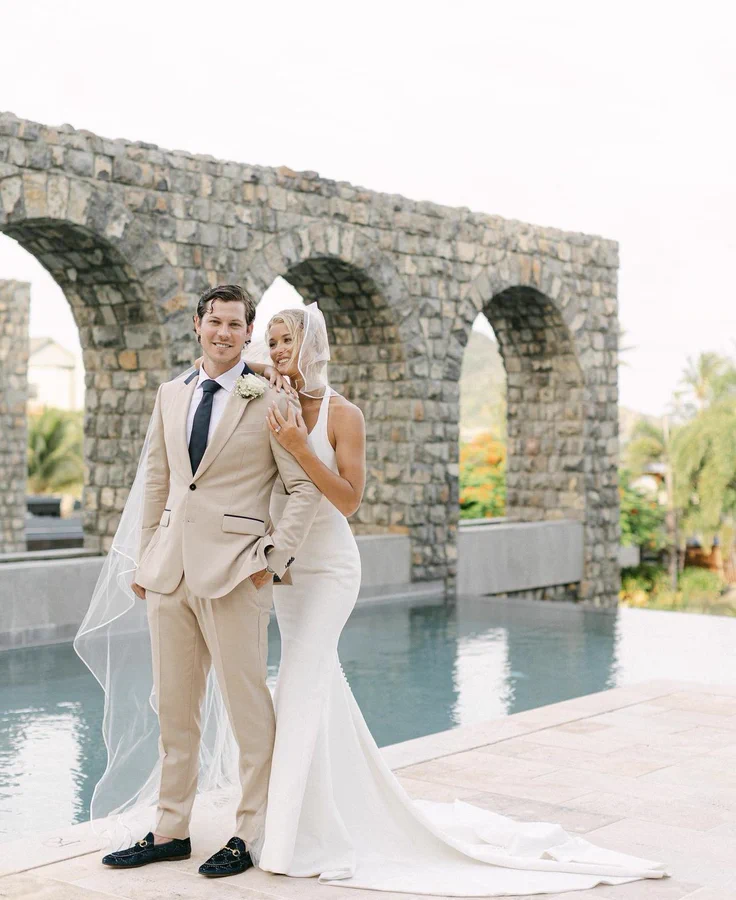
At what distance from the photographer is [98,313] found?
9.52 m

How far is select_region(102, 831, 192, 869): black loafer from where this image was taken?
360cm

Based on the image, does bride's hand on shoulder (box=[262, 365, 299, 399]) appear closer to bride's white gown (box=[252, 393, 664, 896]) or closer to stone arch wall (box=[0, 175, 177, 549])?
bride's white gown (box=[252, 393, 664, 896])

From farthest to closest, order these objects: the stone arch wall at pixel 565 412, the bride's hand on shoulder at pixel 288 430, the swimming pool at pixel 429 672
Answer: the stone arch wall at pixel 565 412 → the swimming pool at pixel 429 672 → the bride's hand on shoulder at pixel 288 430

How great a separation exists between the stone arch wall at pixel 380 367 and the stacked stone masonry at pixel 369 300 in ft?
0.05

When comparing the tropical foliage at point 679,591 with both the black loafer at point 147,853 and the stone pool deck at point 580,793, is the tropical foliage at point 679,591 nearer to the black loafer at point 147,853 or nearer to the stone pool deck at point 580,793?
the stone pool deck at point 580,793

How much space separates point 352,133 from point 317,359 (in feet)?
151

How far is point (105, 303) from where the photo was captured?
30.9 ft

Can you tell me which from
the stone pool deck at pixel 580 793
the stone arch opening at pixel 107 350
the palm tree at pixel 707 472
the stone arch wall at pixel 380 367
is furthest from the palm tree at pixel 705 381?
the stone pool deck at pixel 580 793

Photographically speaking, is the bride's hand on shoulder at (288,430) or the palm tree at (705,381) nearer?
the bride's hand on shoulder at (288,430)

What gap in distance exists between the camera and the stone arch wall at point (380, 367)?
36.3 feet

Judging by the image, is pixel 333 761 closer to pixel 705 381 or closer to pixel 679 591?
pixel 679 591

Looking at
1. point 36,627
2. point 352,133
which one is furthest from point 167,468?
point 352,133

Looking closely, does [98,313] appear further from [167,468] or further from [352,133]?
[352,133]

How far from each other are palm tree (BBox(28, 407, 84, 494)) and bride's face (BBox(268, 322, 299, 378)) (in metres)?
25.3
